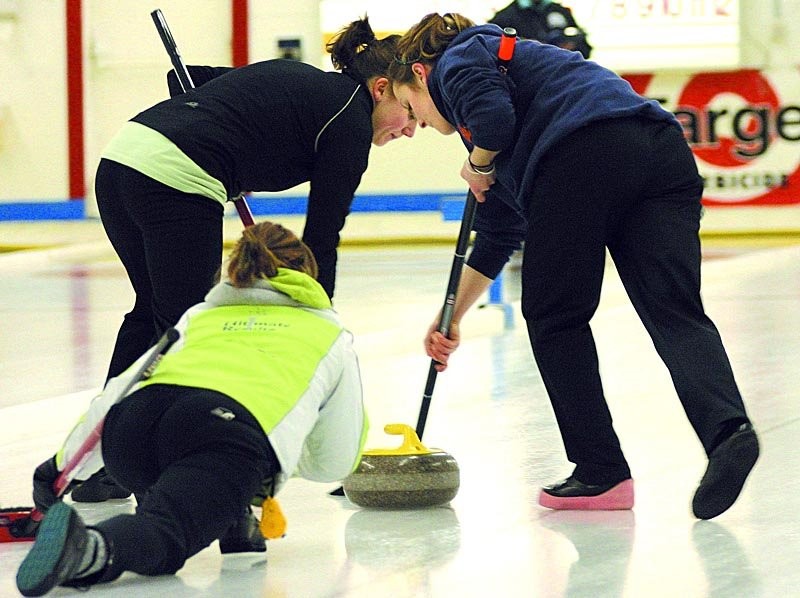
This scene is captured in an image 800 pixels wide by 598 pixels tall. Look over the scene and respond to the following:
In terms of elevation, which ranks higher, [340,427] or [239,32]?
[340,427]

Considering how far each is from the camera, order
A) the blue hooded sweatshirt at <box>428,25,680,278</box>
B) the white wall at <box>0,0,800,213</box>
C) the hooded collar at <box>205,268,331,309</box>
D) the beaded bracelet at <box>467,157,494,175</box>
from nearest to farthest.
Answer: the hooded collar at <box>205,268,331,309</box>
the blue hooded sweatshirt at <box>428,25,680,278</box>
the beaded bracelet at <box>467,157,494,175</box>
the white wall at <box>0,0,800,213</box>

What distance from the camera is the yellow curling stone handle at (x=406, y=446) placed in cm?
263

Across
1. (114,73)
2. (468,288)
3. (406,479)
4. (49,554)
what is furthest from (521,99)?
(114,73)

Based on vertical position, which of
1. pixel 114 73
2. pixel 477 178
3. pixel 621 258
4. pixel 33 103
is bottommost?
pixel 33 103

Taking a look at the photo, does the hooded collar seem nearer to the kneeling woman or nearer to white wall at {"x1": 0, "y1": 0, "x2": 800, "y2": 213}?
the kneeling woman

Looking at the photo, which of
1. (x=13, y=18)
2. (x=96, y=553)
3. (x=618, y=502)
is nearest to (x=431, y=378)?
(x=618, y=502)

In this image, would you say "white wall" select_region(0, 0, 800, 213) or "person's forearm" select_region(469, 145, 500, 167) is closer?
"person's forearm" select_region(469, 145, 500, 167)

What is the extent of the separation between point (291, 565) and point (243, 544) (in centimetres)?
9

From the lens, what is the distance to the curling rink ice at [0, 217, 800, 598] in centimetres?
209

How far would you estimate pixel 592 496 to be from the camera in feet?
8.37

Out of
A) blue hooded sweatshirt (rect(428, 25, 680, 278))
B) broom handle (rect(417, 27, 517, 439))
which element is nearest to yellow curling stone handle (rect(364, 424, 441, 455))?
broom handle (rect(417, 27, 517, 439))

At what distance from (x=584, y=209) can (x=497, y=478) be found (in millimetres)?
676

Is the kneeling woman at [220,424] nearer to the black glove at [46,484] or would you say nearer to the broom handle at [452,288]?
the black glove at [46,484]

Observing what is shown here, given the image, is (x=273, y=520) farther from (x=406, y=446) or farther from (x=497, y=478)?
(x=497, y=478)
